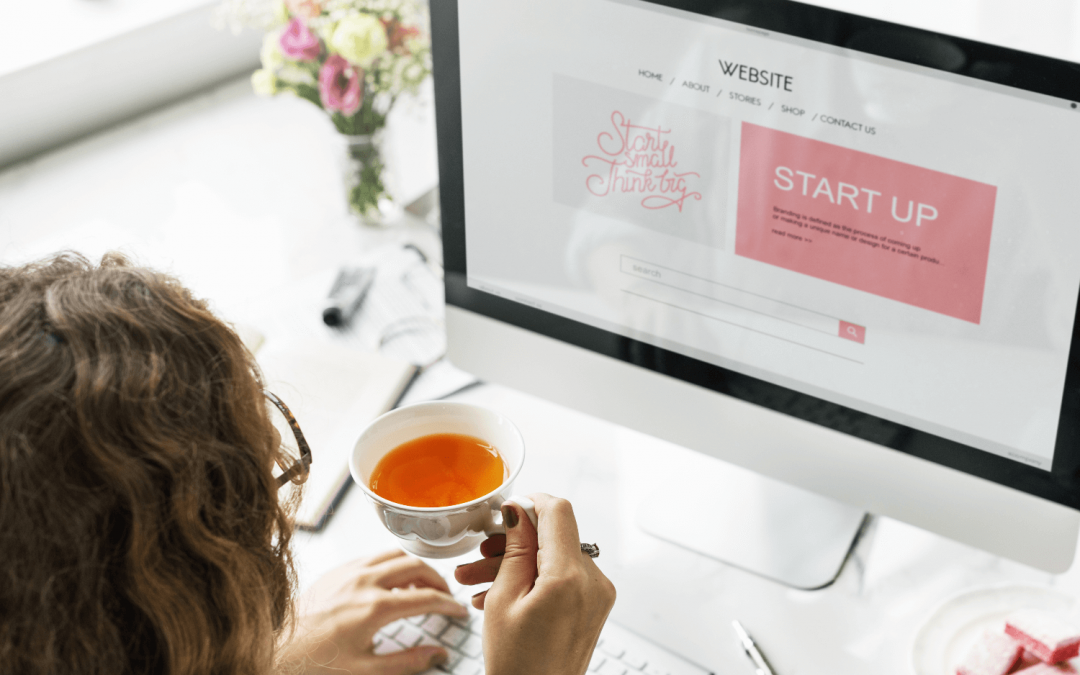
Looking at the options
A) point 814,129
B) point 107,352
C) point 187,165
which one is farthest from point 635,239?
point 187,165

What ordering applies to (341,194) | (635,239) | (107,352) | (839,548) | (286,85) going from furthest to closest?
(341,194), (286,85), (839,548), (635,239), (107,352)

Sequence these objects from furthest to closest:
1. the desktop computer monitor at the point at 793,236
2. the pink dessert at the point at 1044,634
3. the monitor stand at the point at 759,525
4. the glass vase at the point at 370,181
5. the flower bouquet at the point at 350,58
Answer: the glass vase at the point at 370,181 < the flower bouquet at the point at 350,58 < the monitor stand at the point at 759,525 < the pink dessert at the point at 1044,634 < the desktop computer monitor at the point at 793,236

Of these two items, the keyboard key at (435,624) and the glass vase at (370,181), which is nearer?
the keyboard key at (435,624)

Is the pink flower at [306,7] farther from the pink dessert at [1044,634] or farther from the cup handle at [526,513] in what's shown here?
the pink dessert at [1044,634]

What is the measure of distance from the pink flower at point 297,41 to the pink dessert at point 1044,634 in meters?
0.98

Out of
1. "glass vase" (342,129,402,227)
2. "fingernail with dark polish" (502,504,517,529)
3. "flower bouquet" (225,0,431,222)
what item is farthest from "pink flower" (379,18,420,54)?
"fingernail with dark polish" (502,504,517,529)

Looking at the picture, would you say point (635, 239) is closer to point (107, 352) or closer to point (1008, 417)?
point (1008, 417)

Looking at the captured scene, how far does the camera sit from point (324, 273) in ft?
4.01

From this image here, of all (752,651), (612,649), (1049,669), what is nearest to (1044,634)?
(1049,669)

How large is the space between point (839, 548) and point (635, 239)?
354 mm

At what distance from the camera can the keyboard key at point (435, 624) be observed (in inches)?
31.1

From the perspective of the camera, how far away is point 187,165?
1442mm

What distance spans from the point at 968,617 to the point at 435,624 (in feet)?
1.46

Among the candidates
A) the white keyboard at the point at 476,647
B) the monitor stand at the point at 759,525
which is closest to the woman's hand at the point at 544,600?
the white keyboard at the point at 476,647
